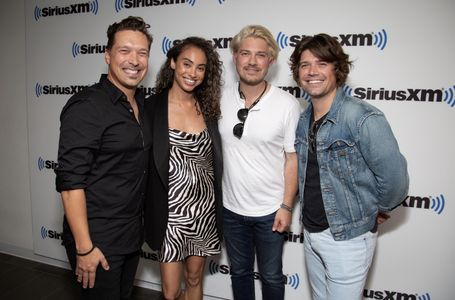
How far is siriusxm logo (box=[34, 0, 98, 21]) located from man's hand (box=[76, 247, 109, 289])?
2041 mm

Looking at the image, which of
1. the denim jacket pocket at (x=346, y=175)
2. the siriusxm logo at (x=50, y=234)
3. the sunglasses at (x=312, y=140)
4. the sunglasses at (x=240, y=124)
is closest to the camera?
the denim jacket pocket at (x=346, y=175)

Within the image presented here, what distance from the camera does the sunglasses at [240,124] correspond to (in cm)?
178

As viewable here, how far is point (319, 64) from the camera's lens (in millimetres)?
1472

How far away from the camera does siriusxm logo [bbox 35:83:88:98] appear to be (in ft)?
9.05

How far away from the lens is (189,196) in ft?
5.60

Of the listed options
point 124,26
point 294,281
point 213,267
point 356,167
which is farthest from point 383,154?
point 213,267

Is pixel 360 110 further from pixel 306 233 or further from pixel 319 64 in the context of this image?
pixel 306 233

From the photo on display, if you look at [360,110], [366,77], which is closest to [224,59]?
[366,77]

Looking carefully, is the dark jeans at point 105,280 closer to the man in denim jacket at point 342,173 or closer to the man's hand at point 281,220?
the man's hand at point 281,220

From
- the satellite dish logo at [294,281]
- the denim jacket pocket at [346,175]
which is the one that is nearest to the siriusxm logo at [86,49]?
the denim jacket pocket at [346,175]

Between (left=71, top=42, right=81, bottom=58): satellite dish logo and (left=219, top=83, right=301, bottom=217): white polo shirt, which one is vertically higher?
(left=71, top=42, right=81, bottom=58): satellite dish logo

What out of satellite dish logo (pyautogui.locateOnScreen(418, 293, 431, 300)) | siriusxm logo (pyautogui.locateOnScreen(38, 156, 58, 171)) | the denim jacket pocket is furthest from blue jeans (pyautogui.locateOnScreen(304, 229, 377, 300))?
siriusxm logo (pyautogui.locateOnScreen(38, 156, 58, 171))

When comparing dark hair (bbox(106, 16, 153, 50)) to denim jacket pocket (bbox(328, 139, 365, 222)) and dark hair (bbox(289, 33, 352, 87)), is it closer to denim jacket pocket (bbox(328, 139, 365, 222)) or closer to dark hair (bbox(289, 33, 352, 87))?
dark hair (bbox(289, 33, 352, 87))

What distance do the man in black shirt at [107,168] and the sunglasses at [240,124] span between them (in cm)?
49
